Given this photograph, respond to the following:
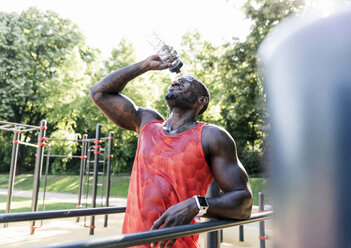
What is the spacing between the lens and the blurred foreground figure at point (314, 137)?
711mm

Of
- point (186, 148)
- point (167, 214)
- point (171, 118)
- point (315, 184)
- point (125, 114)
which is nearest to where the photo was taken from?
point (315, 184)

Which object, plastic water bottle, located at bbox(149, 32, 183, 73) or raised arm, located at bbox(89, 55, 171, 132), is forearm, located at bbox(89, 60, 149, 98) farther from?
plastic water bottle, located at bbox(149, 32, 183, 73)

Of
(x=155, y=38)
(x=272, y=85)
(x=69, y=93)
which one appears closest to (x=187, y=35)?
(x=69, y=93)

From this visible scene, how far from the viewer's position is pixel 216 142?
144 cm

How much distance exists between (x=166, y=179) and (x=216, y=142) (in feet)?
1.00

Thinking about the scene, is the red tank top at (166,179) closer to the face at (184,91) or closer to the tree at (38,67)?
the face at (184,91)

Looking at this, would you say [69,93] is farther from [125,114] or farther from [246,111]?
[125,114]

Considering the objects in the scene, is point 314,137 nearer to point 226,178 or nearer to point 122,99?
point 226,178

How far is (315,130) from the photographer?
2.43ft

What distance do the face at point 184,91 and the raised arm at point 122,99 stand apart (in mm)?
188

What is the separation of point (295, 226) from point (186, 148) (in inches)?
30.9

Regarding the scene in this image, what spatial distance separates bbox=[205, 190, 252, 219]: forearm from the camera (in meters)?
1.25

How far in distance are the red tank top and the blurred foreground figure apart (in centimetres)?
68

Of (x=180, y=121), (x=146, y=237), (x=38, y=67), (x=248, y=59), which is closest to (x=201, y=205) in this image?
(x=146, y=237)
